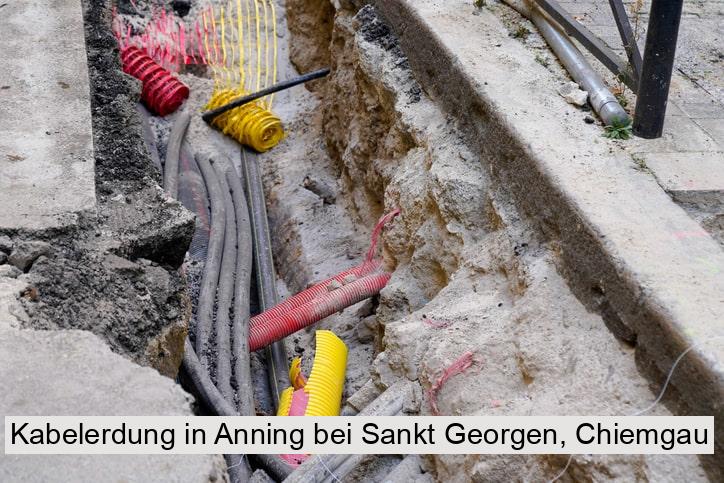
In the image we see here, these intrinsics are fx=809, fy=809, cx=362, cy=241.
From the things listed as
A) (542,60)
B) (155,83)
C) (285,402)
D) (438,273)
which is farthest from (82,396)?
(155,83)

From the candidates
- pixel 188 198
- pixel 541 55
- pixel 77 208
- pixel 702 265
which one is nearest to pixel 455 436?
pixel 702 265

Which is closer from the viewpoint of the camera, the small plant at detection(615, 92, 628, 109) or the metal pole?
the metal pole

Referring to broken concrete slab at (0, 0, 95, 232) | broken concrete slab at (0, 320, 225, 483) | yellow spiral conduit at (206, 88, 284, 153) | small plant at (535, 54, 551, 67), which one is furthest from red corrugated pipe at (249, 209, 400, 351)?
yellow spiral conduit at (206, 88, 284, 153)

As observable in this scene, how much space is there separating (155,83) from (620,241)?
4.80 m

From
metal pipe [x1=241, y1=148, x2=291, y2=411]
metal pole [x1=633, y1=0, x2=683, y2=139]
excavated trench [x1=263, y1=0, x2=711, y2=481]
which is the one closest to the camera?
excavated trench [x1=263, y1=0, x2=711, y2=481]

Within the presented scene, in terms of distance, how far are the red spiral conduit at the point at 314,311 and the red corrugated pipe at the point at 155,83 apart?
2.92 metres

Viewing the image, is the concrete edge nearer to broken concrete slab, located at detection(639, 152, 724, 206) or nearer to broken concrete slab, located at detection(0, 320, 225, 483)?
broken concrete slab, located at detection(639, 152, 724, 206)

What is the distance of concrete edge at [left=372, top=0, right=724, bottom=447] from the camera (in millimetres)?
2348

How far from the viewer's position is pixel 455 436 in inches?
111

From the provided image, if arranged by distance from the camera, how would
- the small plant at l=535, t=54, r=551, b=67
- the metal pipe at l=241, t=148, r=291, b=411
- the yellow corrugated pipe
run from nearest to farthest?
the yellow corrugated pipe
the small plant at l=535, t=54, r=551, b=67
the metal pipe at l=241, t=148, r=291, b=411

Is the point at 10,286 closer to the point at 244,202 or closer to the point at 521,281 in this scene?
the point at 521,281

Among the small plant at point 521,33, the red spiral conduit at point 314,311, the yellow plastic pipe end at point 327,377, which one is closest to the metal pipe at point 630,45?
the small plant at point 521,33

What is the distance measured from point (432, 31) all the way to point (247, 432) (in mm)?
2389

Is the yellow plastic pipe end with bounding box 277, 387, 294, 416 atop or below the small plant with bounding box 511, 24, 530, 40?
below
